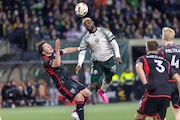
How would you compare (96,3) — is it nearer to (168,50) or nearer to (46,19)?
(46,19)

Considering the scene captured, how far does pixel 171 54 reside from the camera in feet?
41.1

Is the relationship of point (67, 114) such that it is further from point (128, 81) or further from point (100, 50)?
point (128, 81)

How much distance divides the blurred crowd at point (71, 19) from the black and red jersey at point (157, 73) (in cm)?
1705

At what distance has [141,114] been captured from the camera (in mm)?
11234

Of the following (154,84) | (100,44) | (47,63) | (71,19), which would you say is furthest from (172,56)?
(71,19)

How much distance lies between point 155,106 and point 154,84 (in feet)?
1.21

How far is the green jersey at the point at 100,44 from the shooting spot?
53.8 ft

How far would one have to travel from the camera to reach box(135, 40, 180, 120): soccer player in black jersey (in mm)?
11008

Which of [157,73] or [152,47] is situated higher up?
[152,47]

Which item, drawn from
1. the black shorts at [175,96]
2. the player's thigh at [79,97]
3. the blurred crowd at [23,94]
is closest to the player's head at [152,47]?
the black shorts at [175,96]

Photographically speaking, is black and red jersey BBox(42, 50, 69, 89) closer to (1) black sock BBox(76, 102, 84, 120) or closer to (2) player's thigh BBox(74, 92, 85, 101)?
(2) player's thigh BBox(74, 92, 85, 101)

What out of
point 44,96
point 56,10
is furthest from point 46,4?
point 44,96

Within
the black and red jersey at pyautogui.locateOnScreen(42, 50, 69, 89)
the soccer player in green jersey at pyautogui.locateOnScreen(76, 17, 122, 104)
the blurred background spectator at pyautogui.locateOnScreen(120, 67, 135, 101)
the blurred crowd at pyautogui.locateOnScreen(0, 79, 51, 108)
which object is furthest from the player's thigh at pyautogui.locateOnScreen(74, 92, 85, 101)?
the blurred background spectator at pyautogui.locateOnScreen(120, 67, 135, 101)

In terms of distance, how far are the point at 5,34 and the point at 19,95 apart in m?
3.18
